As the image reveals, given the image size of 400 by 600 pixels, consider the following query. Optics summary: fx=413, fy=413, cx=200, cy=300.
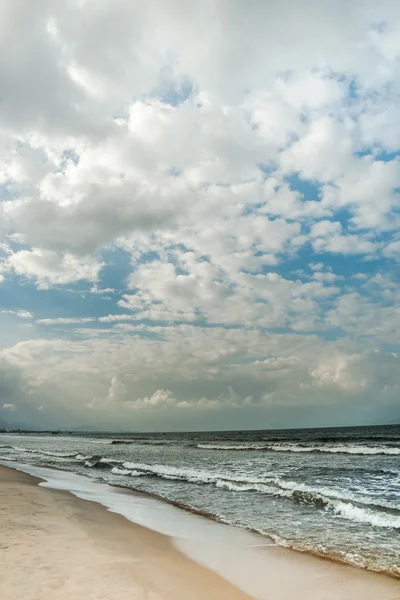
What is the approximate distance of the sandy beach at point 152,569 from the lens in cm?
679

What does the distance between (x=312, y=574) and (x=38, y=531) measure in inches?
265

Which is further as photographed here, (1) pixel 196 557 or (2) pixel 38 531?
(2) pixel 38 531

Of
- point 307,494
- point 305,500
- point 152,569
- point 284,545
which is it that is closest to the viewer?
point 152,569

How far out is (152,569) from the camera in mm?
8070

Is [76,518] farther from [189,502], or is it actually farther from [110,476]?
[110,476]

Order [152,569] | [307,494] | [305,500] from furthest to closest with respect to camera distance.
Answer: [307,494] → [305,500] → [152,569]

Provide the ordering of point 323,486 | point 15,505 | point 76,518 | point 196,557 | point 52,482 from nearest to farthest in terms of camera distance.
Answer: point 196,557, point 76,518, point 15,505, point 323,486, point 52,482

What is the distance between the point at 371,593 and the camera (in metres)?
7.24

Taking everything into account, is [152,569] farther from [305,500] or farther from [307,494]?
[307,494]

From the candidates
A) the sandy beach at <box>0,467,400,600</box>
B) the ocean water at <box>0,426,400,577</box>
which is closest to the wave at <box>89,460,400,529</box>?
the ocean water at <box>0,426,400,577</box>

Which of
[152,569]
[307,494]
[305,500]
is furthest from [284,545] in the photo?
[307,494]

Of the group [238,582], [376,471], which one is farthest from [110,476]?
[238,582]

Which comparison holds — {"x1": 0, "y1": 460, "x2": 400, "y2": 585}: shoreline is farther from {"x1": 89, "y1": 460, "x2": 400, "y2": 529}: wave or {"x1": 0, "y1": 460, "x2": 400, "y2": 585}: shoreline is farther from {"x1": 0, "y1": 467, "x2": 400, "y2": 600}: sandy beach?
{"x1": 89, "y1": 460, "x2": 400, "y2": 529}: wave

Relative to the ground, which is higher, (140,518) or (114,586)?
(114,586)
